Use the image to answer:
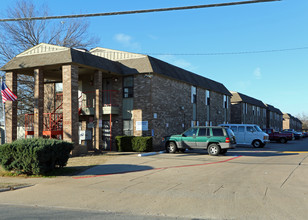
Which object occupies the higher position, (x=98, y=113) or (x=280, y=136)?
(x=98, y=113)

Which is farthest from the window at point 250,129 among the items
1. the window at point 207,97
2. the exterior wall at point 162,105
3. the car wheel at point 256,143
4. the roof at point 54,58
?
the roof at point 54,58

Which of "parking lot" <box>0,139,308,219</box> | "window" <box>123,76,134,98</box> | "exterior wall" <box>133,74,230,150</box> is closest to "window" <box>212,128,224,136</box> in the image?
"exterior wall" <box>133,74,230,150</box>

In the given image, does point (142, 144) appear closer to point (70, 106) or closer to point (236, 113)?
point (70, 106)

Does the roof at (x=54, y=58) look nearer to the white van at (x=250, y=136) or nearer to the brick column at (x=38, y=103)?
the brick column at (x=38, y=103)

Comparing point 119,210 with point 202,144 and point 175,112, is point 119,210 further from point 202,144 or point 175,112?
point 175,112

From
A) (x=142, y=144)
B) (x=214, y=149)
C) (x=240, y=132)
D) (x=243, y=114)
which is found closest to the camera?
(x=214, y=149)

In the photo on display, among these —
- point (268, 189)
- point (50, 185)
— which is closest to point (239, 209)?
point (268, 189)

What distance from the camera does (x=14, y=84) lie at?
22.1 m

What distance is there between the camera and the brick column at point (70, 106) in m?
18.7

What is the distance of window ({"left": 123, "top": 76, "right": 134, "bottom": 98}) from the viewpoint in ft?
76.1

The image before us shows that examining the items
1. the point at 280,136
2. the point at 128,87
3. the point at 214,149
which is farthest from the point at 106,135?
the point at 280,136

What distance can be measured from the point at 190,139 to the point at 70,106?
781 cm

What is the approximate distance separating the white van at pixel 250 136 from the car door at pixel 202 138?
27.4 feet

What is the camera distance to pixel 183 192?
342 inches
